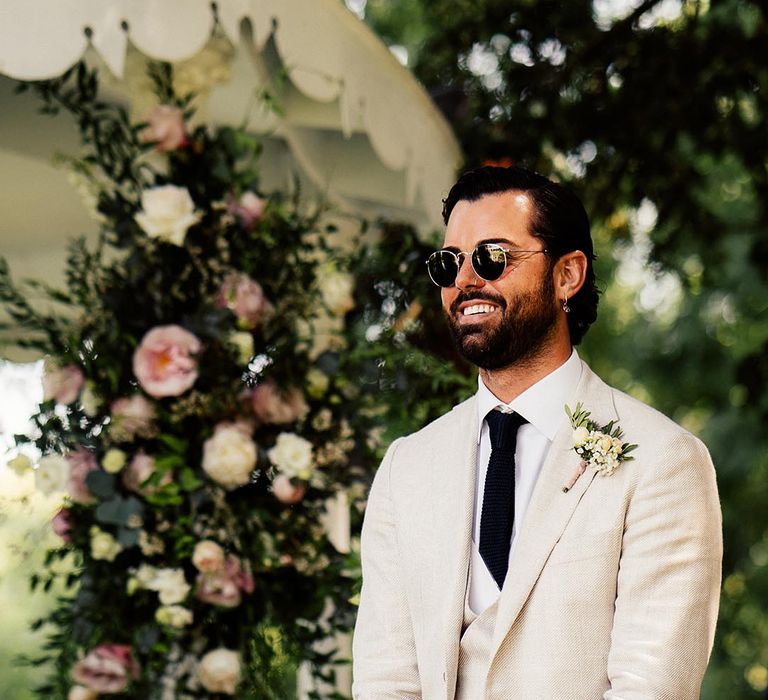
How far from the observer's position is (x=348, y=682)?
414 cm

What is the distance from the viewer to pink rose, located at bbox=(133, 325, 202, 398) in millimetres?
3100

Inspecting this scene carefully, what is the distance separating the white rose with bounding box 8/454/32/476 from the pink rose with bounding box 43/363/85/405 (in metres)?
0.18

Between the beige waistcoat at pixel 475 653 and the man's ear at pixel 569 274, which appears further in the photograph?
the man's ear at pixel 569 274

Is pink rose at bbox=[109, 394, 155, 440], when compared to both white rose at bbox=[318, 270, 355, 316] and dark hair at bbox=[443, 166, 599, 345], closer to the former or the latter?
white rose at bbox=[318, 270, 355, 316]

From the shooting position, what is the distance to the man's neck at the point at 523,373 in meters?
2.28

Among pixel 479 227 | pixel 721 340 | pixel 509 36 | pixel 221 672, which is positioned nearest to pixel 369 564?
pixel 479 227

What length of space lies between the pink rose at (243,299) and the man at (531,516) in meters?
0.88

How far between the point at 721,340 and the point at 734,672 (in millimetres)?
3708

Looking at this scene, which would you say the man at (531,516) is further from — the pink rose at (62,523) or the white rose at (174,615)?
the pink rose at (62,523)

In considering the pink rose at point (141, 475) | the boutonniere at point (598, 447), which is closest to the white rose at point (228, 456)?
the pink rose at point (141, 475)

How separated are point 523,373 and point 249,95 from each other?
2.29 m

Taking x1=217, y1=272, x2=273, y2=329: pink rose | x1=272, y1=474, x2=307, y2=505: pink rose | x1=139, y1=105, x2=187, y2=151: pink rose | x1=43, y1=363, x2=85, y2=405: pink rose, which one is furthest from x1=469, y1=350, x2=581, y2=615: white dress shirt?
x1=139, y1=105, x2=187, y2=151: pink rose

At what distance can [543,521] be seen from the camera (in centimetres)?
210

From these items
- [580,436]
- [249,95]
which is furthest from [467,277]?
[249,95]
